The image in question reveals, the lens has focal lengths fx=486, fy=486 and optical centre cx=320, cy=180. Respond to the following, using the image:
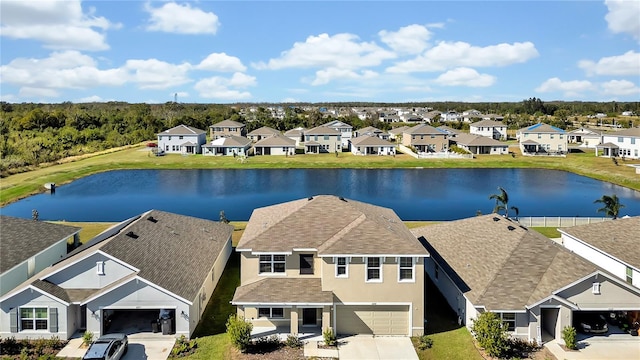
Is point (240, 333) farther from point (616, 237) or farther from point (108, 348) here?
point (616, 237)

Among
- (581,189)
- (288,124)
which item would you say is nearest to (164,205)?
(581,189)

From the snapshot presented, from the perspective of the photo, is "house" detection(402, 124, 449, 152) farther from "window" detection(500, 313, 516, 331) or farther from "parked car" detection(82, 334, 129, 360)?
"parked car" detection(82, 334, 129, 360)

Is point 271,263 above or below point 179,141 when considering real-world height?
below

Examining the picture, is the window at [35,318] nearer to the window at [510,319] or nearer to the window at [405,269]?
the window at [405,269]

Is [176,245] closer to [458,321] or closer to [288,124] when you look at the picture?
[458,321]

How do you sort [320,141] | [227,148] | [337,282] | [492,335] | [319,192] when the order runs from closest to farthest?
1. [492,335]
2. [337,282]
3. [319,192]
4. [227,148]
5. [320,141]

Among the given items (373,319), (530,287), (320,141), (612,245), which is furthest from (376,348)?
(320,141)
